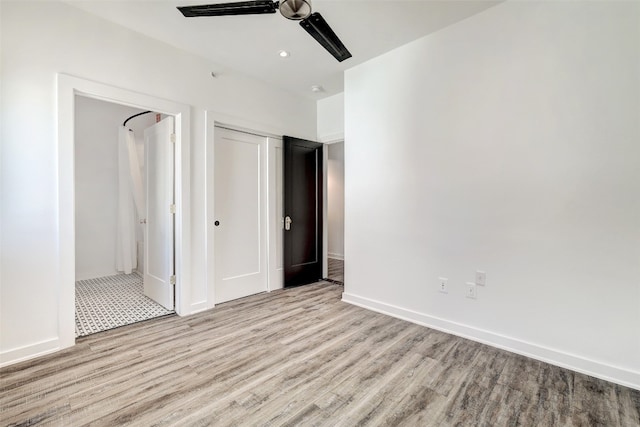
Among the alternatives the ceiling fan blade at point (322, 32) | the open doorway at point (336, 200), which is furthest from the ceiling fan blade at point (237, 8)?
the open doorway at point (336, 200)

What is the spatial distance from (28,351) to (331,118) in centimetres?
411

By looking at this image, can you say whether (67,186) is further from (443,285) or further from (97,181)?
(443,285)

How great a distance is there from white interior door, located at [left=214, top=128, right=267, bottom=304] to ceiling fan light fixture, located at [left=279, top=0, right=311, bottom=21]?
6.33 ft

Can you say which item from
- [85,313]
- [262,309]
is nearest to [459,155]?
[262,309]

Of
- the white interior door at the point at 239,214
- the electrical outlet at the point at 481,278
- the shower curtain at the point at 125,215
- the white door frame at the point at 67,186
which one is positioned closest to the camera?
the white door frame at the point at 67,186

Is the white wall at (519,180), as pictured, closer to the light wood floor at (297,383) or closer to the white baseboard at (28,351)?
the light wood floor at (297,383)

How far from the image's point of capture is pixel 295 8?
184cm

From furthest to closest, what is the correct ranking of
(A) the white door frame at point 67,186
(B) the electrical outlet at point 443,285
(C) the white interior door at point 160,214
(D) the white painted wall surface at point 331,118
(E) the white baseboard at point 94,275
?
(E) the white baseboard at point 94,275, (D) the white painted wall surface at point 331,118, (C) the white interior door at point 160,214, (B) the electrical outlet at point 443,285, (A) the white door frame at point 67,186

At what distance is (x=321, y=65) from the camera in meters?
3.38

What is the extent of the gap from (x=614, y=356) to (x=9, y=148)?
4.61 meters

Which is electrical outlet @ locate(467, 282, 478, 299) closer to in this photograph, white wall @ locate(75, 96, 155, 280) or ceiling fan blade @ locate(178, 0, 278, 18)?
ceiling fan blade @ locate(178, 0, 278, 18)

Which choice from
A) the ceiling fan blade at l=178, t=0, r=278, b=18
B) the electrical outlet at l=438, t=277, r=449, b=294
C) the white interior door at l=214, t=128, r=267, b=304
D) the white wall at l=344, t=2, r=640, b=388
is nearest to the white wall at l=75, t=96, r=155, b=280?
the white interior door at l=214, t=128, r=267, b=304

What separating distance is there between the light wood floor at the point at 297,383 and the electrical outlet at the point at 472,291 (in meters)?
0.40

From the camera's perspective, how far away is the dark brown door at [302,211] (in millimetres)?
4094
